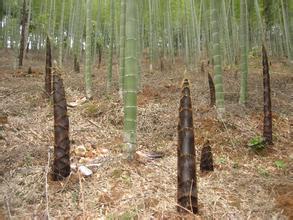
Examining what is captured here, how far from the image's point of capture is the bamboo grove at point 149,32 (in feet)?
14.3

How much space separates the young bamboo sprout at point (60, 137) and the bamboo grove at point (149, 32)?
A: 2.49 feet

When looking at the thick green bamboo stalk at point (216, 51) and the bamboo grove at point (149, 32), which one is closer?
the bamboo grove at point (149, 32)

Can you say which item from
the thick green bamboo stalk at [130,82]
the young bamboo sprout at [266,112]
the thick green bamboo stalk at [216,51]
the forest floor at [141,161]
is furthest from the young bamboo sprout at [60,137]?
the young bamboo sprout at [266,112]

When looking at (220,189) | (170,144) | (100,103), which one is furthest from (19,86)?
(220,189)

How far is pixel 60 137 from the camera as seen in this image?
155 inches

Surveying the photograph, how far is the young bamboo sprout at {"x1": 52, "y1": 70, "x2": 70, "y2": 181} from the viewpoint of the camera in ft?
12.6

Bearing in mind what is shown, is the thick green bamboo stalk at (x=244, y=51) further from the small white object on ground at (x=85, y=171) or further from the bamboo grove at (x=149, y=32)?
the small white object on ground at (x=85, y=171)

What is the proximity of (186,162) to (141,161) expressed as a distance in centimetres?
126

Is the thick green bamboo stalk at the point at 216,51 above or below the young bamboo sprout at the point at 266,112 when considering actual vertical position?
above

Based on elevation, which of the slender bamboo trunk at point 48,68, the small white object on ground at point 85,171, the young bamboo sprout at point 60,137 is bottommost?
the small white object on ground at point 85,171

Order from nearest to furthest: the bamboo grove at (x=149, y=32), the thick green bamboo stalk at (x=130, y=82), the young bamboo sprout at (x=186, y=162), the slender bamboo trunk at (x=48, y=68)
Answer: the young bamboo sprout at (x=186, y=162)
the thick green bamboo stalk at (x=130, y=82)
the bamboo grove at (x=149, y=32)
the slender bamboo trunk at (x=48, y=68)

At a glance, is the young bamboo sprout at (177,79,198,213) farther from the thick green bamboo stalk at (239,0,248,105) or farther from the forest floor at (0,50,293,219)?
the thick green bamboo stalk at (239,0,248,105)

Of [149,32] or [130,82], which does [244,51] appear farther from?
[149,32]

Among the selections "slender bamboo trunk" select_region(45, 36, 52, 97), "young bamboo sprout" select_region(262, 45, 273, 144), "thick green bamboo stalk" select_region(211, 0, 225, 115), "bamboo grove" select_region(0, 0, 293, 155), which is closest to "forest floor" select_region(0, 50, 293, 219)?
"young bamboo sprout" select_region(262, 45, 273, 144)
